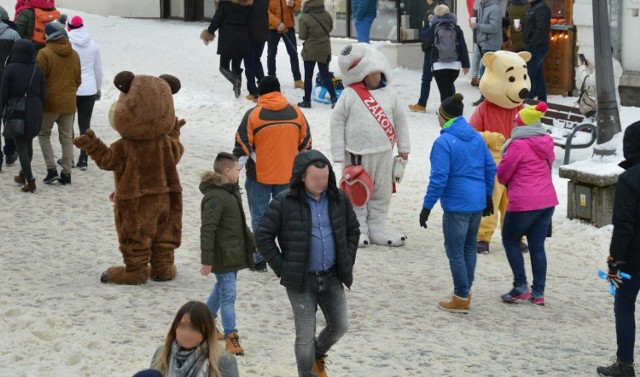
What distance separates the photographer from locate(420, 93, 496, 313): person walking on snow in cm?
942

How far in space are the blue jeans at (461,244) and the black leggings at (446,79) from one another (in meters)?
7.82

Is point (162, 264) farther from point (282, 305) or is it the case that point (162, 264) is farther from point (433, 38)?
point (433, 38)

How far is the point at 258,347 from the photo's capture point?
8617 millimetres

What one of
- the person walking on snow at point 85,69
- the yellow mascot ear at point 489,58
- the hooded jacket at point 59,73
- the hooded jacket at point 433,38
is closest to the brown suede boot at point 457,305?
the yellow mascot ear at point 489,58

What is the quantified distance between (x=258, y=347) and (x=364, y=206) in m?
3.38

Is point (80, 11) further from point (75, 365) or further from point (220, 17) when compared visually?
point (75, 365)

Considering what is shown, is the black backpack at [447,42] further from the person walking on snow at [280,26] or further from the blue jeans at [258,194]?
the blue jeans at [258,194]

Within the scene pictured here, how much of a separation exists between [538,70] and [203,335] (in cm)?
1282

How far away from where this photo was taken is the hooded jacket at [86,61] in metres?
Result: 13.8

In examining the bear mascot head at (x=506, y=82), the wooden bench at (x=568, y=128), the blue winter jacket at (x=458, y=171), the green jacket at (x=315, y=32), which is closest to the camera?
the blue winter jacket at (x=458, y=171)

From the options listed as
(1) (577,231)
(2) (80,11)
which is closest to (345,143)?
(1) (577,231)

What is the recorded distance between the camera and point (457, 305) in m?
9.70

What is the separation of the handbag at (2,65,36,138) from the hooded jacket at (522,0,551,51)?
7759mm

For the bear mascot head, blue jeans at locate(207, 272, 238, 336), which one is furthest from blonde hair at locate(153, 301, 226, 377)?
the bear mascot head
